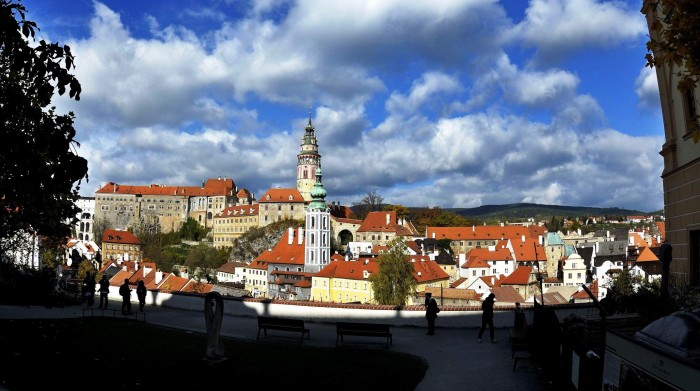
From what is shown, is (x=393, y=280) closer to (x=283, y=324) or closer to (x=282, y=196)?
(x=283, y=324)

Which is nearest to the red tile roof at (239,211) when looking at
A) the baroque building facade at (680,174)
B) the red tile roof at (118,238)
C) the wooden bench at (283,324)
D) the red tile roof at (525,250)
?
the red tile roof at (118,238)

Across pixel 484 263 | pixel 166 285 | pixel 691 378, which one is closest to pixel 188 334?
pixel 691 378

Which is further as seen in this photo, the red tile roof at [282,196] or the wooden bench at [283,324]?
the red tile roof at [282,196]

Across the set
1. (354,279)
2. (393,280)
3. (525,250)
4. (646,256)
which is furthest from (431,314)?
(525,250)

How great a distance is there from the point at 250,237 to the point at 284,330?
9479 cm

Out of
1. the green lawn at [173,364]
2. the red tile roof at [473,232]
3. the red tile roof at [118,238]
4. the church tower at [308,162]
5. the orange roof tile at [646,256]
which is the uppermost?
the church tower at [308,162]

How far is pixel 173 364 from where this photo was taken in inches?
384

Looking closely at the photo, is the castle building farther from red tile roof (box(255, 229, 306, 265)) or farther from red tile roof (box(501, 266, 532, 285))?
red tile roof (box(501, 266, 532, 285))

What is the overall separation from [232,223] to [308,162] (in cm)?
2488

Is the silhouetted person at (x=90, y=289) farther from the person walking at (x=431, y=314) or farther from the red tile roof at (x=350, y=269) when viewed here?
the red tile roof at (x=350, y=269)

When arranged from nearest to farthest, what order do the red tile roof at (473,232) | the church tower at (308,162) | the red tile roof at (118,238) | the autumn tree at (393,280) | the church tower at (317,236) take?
the autumn tree at (393,280) → the church tower at (317,236) → the red tile roof at (473,232) → the red tile roof at (118,238) → the church tower at (308,162)

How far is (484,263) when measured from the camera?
266 feet

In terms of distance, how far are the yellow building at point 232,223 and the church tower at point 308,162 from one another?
15372 millimetres

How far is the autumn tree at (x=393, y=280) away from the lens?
44031 mm
